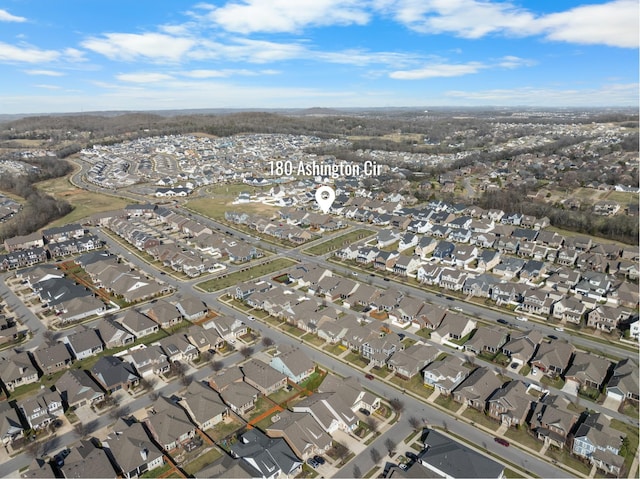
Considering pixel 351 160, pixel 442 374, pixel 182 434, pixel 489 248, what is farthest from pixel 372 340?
pixel 351 160

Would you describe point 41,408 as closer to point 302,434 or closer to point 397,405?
point 302,434

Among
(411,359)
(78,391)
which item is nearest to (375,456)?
(411,359)

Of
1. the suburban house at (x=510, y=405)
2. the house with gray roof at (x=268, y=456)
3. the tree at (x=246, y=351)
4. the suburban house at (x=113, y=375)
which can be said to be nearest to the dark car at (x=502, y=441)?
the suburban house at (x=510, y=405)

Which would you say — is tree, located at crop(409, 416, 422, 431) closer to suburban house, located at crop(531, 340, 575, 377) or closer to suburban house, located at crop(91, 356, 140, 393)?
suburban house, located at crop(531, 340, 575, 377)

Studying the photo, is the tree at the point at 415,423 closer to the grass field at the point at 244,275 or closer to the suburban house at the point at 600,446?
the suburban house at the point at 600,446

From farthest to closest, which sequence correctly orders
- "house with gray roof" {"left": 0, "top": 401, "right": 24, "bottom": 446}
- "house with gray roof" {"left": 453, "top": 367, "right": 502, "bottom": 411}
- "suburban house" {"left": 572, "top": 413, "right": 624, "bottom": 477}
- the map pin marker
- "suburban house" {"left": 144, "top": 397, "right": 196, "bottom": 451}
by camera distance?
1. the map pin marker
2. "house with gray roof" {"left": 453, "top": 367, "right": 502, "bottom": 411}
3. "house with gray roof" {"left": 0, "top": 401, "right": 24, "bottom": 446}
4. "suburban house" {"left": 144, "top": 397, "right": 196, "bottom": 451}
5. "suburban house" {"left": 572, "top": 413, "right": 624, "bottom": 477}

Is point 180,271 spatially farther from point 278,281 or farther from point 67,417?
point 67,417

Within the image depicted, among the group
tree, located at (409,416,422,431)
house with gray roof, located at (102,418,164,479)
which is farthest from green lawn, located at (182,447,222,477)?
tree, located at (409,416,422,431)
